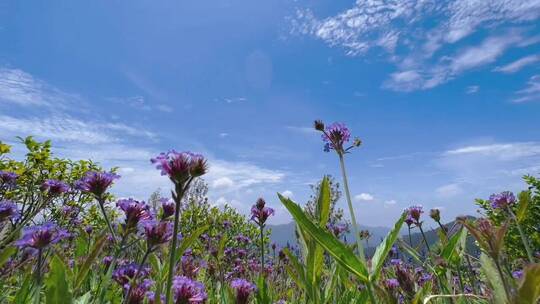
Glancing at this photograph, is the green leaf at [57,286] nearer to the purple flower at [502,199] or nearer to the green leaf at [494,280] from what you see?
the green leaf at [494,280]

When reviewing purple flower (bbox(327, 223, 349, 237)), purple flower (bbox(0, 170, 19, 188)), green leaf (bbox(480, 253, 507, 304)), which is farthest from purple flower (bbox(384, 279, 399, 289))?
purple flower (bbox(0, 170, 19, 188))

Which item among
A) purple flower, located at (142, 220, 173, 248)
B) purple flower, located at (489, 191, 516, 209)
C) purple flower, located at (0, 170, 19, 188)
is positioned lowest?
purple flower, located at (142, 220, 173, 248)

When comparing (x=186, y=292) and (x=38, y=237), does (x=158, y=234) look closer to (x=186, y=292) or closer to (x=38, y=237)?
(x=186, y=292)

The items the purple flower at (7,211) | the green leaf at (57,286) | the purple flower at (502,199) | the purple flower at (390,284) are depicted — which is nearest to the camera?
the green leaf at (57,286)

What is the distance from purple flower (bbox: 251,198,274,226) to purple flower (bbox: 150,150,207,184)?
79.3 inches

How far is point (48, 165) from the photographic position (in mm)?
5867

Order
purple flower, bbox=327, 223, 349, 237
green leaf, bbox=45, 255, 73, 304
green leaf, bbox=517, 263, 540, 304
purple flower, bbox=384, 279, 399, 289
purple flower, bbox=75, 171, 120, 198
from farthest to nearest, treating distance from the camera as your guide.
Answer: purple flower, bbox=327, 223, 349, 237 → purple flower, bbox=75, 171, 120, 198 → purple flower, bbox=384, 279, 399, 289 → green leaf, bbox=45, 255, 73, 304 → green leaf, bbox=517, 263, 540, 304

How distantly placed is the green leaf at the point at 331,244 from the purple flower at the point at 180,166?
0.42 metres

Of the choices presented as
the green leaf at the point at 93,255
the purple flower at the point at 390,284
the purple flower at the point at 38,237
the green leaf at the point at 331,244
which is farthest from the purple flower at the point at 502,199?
the purple flower at the point at 38,237

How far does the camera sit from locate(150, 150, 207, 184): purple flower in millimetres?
1380

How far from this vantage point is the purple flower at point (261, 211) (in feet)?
11.1

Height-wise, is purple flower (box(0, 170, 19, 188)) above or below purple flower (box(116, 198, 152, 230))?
above

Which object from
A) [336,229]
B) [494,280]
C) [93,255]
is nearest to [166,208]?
[93,255]

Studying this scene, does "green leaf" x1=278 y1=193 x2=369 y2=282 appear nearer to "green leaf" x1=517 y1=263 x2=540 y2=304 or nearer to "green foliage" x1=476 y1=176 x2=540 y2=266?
"green leaf" x1=517 y1=263 x2=540 y2=304
